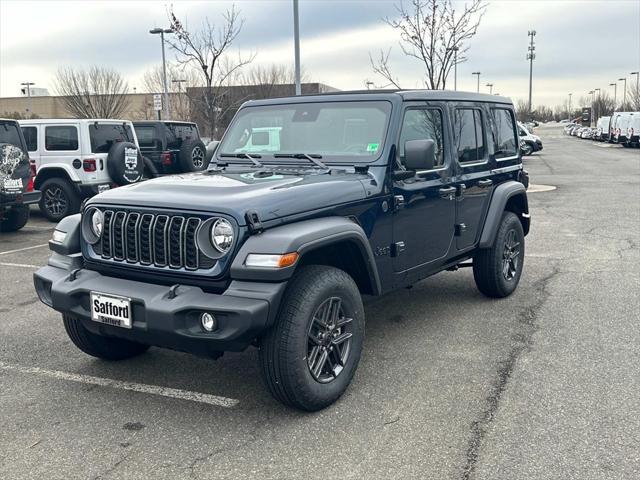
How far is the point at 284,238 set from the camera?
3432 millimetres

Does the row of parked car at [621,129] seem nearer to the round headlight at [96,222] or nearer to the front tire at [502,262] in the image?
the front tire at [502,262]

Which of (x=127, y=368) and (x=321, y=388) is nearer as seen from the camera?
(x=321, y=388)

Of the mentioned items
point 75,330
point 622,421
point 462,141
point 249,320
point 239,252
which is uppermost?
point 462,141

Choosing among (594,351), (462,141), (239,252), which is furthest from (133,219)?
(594,351)

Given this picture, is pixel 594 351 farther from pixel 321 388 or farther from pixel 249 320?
pixel 249 320

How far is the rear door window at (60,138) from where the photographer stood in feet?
38.1

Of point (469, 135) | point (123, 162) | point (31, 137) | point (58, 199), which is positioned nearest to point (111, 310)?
point (469, 135)

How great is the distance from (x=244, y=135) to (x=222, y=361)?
1.79 meters

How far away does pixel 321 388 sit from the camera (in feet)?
12.2

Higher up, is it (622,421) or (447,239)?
(447,239)

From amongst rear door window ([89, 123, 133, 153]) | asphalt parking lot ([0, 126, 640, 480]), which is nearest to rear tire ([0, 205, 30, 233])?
rear door window ([89, 123, 133, 153])

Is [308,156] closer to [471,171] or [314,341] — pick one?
[314,341]

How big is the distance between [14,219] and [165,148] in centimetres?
450

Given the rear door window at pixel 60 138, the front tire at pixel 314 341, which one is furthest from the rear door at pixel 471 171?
the rear door window at pixel 60 138
